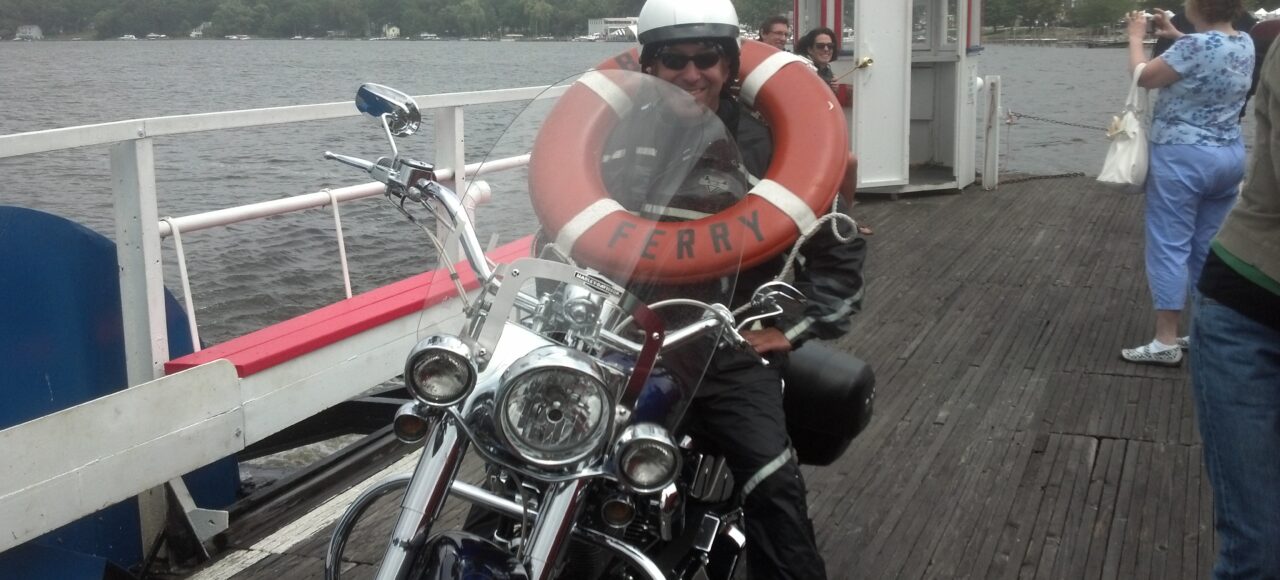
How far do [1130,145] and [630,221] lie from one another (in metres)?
3.75

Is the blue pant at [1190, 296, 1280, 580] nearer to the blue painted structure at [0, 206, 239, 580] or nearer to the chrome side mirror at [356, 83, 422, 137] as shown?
the chrome side mirror at [356, 83, 422, 137]

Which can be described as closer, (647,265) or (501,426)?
(501,426)

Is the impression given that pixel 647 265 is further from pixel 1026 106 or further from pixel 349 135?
pixel 1026 106

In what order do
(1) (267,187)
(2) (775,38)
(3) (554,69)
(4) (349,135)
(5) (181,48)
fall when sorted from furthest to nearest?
(5) (181,48)
(3) (554,69)
(4) (349,135)
(1) (267,187)
(2) (775,38)

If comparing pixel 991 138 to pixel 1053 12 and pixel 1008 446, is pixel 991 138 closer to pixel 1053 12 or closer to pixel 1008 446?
pixel 1008 446

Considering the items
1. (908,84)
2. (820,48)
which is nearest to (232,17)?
(908,84)

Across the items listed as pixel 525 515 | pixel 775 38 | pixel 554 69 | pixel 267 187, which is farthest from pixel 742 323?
pixel 554 69

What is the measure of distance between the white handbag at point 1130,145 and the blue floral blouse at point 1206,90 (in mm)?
175

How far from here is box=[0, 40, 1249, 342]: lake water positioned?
1108 cm

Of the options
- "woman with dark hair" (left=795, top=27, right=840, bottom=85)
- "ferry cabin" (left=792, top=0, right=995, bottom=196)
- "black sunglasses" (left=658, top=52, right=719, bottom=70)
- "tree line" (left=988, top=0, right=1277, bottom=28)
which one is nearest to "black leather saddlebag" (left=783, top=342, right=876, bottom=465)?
"black sunglasses" (left=658, top=52, right=719, bottom=70)

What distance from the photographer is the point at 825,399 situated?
2.94 metres

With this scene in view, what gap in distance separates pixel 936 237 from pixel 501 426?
276 inches

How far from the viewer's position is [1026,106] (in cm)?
3647

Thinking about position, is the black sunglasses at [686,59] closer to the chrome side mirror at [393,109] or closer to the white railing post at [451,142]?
the chrome side mirror at [393,109]
